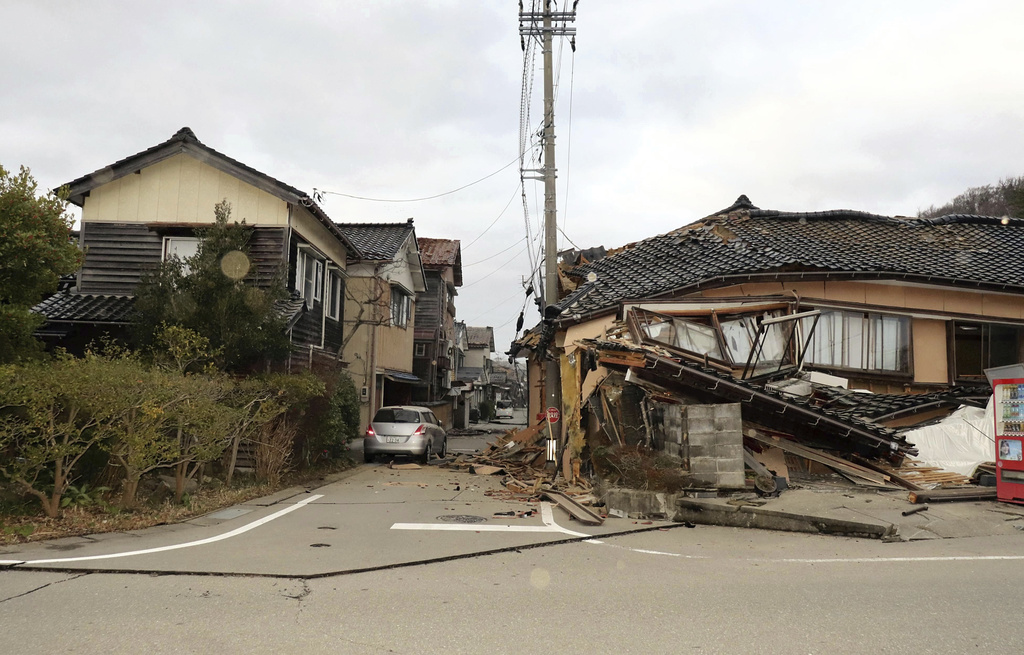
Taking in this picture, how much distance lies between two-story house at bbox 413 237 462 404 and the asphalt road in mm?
25741

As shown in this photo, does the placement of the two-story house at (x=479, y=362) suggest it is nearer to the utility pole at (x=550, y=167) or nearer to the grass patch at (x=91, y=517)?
the utility pole at (x=550, y=167)

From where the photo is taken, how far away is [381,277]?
84.4ft

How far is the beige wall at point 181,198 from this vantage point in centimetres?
1777

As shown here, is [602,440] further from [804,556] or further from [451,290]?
[451,290]

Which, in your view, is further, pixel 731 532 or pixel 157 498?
pixel 157 498

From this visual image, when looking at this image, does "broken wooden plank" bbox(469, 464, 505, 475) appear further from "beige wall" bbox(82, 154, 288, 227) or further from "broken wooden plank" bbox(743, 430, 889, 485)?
"beige wall" bbox(82, 154, 288, 227)

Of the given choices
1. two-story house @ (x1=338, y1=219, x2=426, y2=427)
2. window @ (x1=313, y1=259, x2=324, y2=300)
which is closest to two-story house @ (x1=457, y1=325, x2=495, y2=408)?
two-story house @ (x1=338, y1=219, x2=426, y2=427)

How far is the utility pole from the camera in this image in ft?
51.9

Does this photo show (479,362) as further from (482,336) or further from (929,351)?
(929,351)

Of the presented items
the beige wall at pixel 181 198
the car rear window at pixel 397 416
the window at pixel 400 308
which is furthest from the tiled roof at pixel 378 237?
the car rear window at pixel 397 416

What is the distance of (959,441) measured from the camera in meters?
12.1

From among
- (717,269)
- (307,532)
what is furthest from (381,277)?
(307,532)

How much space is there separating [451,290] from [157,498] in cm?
3141

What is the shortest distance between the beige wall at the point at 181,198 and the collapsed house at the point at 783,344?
7782mm
